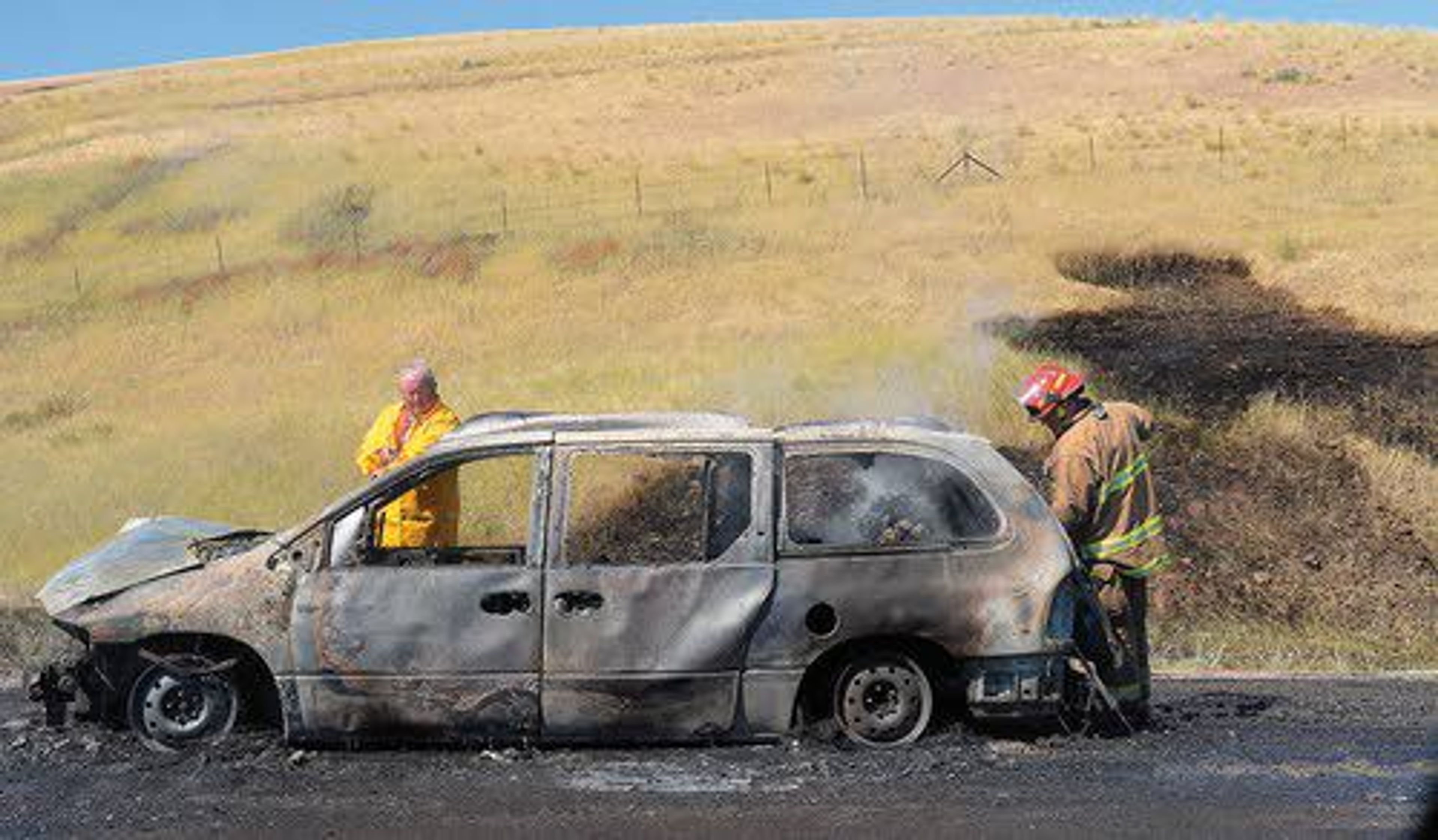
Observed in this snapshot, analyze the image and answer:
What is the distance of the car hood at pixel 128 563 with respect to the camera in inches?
290

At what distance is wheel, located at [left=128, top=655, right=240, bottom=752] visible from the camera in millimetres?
7320

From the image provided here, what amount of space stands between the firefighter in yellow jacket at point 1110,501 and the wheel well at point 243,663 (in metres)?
3.44

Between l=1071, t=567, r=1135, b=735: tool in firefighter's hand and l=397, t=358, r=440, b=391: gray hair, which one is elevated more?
l=397, t=358, r=440, b=391: gray hair

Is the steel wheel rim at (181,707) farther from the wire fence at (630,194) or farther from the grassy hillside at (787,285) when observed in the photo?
the wire fence at (630,194)

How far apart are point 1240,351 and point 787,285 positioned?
8.06 m

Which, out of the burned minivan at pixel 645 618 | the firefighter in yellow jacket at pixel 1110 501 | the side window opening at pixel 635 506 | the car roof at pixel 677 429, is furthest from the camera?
the side window opening at pixel 635 506

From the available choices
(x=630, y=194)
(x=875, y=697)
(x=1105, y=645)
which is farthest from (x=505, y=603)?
(x=630, y=194)

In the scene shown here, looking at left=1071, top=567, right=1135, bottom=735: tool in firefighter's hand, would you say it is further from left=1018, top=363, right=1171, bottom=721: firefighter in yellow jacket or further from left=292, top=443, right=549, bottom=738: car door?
left=292, top=443, right=549, bottom=738: car door

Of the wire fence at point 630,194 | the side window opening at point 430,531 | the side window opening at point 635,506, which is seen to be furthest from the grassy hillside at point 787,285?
the side window opening at point 430,531

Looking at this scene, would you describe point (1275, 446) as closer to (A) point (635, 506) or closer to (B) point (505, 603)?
(A) point (635, 506)

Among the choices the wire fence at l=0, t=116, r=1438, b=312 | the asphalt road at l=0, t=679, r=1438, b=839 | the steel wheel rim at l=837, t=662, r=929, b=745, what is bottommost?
the asphalt road at l=0, t=679, r=1438, b=839

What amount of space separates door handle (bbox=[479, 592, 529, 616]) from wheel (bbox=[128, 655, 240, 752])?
1.13m

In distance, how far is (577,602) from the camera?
7.20 metres

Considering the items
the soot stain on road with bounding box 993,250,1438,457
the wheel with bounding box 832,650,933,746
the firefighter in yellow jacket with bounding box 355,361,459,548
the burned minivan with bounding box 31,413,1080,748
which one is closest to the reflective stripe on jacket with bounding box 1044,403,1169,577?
the burned minivan with bounding box 31,413,1080,748
